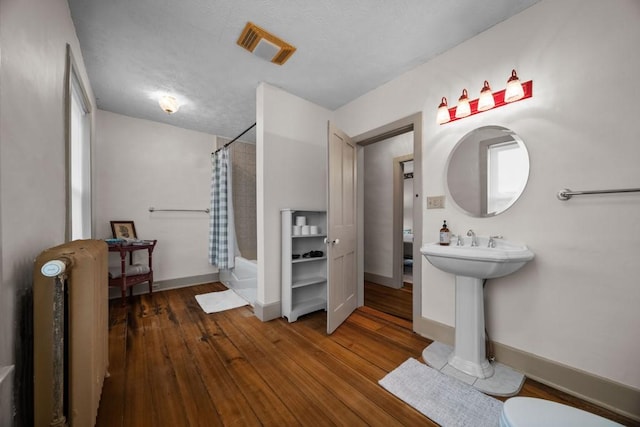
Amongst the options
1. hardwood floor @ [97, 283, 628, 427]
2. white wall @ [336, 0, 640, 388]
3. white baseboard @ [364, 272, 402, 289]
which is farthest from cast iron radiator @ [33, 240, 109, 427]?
white baseboard @ [364, 272, 402, 289]

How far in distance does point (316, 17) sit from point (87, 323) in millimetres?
2092

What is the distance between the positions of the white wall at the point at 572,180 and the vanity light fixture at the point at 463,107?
95 millimetres

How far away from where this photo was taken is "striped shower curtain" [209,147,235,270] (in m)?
3.14

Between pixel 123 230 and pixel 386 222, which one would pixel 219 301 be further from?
pixel 386 222

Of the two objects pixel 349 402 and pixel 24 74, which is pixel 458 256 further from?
pixel 24 74

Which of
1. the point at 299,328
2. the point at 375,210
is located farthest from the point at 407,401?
the point at 375,210

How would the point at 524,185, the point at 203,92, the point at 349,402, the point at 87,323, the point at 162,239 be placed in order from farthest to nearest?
the point at 162,239, the point at 203,92, the point at 524,185, the point at 349,402, the point at 87,323

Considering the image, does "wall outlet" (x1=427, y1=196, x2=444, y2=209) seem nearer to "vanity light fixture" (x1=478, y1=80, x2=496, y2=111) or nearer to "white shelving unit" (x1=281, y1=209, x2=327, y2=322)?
"vanity light fixture" (x1=478, y1=80, x2=496, y2=111)

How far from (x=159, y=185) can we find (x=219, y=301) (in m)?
1.89

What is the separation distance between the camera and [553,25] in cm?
146

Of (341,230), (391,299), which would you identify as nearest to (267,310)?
(341,230)

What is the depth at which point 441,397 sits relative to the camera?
4.43ft

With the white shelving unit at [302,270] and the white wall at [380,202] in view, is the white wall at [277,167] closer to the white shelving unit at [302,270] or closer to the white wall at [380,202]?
the white shelving unit at [302,270]

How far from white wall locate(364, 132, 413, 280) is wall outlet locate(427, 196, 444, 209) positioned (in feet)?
4.87
